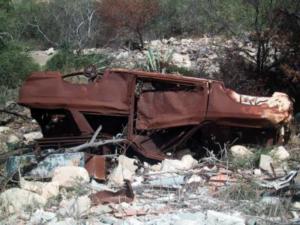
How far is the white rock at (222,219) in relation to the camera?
4969 mm

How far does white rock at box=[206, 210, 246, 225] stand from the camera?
16.3 ft

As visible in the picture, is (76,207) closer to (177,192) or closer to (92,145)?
(177,192)

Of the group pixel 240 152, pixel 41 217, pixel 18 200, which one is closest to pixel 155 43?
pixel 240 152

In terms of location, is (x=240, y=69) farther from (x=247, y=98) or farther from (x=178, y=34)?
(x=178, y=34)

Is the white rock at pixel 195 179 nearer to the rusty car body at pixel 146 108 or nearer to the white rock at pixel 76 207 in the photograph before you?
the rusty car body at pixel 146 108

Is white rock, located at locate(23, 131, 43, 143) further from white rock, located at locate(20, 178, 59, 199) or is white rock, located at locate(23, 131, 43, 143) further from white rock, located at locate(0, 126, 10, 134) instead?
white rock, located at locate(20, 178, 59, 199)

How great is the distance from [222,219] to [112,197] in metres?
1.08

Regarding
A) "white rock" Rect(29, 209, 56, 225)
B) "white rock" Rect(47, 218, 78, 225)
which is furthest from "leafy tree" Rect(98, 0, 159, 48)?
"white rock" Rect(47, 218, 78, 225)

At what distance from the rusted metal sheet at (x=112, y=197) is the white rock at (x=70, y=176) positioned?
0.39 meters

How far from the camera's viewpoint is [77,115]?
6.96 m

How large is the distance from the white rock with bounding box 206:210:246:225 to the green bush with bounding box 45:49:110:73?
996 centimetres

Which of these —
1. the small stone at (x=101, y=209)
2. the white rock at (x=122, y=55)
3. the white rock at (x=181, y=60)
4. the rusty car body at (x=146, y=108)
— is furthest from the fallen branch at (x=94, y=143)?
the white rock at (x=122, y=55)

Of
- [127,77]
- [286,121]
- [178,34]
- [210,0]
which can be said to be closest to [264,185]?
[286,121]

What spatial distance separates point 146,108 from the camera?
7.12 metres
